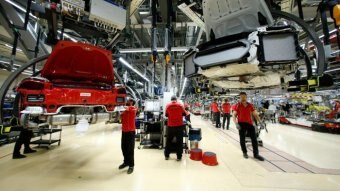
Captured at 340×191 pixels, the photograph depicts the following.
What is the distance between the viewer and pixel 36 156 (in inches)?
163

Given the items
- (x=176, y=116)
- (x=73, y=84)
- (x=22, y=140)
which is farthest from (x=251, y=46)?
(x=22, y=140)

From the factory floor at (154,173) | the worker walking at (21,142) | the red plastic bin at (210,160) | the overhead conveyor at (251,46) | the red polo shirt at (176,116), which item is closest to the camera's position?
the overhead conveyor at (251,46)

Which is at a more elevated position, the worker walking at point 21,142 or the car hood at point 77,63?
the car hood at point 77,63

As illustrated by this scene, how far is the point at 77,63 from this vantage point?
10.7 ft

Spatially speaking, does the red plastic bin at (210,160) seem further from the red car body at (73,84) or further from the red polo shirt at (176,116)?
the red car body at (73,84)

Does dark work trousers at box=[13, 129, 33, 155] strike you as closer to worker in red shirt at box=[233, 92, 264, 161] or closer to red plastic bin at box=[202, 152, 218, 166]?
red plastic bin at box=[202, 152, 218, 166]

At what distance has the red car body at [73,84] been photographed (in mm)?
2539

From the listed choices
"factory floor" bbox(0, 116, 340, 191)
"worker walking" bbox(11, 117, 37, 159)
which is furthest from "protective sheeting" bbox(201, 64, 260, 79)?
"worker walking" bbox(11, 117, 37, 159)

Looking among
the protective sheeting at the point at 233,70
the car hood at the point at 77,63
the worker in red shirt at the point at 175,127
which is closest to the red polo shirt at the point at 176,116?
the worker in red shirt at the point at 175,127

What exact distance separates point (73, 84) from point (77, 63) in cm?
45

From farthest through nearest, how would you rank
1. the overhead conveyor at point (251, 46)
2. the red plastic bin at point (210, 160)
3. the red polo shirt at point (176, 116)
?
the red polo shirt at point (176, 116) → the red plastic bin at point (210, 160) → the overhead conveyor at point (251, 46)

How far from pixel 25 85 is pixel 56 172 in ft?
5.76

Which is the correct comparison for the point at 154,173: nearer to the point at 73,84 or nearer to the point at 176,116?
the point at 176,116

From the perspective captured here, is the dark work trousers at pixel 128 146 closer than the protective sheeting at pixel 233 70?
No
